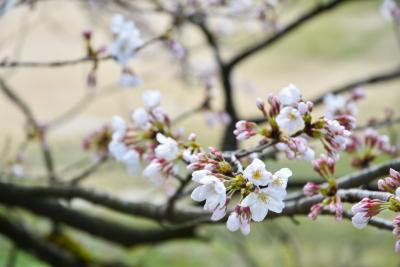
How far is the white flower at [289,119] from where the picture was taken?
0.65m

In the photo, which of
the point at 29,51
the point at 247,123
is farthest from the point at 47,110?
the point at 247,123

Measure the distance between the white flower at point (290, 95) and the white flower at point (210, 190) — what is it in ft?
0.47

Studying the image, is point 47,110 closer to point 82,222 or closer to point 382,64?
point 82,222

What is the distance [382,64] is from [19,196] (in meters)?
2.78

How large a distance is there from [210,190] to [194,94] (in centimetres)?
307

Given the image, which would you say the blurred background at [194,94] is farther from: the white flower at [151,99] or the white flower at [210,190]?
the white flower at [210,190]

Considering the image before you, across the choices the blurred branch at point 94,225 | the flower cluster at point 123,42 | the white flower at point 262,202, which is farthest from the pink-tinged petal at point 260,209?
the blurred branch at point 94,225

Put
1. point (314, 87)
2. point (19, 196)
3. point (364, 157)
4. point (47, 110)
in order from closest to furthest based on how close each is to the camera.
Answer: point (364, 157) → point (19, 196) → point (47, 110) → point (314, 87)

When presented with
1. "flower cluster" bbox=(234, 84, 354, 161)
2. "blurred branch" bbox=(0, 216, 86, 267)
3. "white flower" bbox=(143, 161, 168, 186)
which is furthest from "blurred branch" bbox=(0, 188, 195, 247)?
"flower cluster" bbox=(234, 84, 354, 161)

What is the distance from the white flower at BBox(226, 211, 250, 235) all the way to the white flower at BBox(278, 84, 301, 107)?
0.46ft

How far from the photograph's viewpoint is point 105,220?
1770 millimetres

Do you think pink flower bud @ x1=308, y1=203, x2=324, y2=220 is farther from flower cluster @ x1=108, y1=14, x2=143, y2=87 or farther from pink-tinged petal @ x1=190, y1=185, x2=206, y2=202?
flower cluster @ x1=108, y1=14, x2=143, y2=87

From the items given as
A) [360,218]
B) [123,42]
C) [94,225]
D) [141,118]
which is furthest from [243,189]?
[94,225]

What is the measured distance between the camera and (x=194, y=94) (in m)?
3.63
